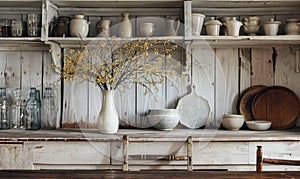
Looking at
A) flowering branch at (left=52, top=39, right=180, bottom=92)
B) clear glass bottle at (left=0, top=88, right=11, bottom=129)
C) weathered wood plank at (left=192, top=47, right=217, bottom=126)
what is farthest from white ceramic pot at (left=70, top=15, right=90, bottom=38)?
weathered wood plank at (left=192, top=47, right=217, bottom=126)

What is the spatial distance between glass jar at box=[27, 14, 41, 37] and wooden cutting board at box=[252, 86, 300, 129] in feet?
5.32

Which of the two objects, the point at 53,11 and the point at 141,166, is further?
the point at 53,11

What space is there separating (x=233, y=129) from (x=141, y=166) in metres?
0.75

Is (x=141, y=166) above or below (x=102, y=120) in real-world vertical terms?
below

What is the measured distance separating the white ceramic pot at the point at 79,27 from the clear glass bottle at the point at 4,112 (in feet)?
2.31

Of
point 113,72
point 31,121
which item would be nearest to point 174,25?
point 113,72

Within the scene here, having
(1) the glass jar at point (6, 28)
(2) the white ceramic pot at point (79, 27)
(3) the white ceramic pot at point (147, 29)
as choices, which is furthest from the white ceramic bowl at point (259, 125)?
(1) the glass jar at point (6, 28)

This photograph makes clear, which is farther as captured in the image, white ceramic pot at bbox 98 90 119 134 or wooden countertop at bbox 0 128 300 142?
white ceramic pot at bbox 98 90 119 134

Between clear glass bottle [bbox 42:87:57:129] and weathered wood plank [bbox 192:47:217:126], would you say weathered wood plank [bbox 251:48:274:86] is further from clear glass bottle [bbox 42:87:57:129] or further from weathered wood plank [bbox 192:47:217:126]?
clear glass bottle [bbox 42:87:57:129]

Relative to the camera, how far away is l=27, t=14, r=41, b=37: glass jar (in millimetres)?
2707

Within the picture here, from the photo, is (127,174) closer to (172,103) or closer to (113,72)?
(113,72)

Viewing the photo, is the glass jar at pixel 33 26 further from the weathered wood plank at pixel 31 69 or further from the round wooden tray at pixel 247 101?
the round wooden tray at pixel 247 101

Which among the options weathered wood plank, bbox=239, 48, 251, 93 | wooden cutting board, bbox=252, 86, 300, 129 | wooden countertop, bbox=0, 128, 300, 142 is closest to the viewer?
wooden countertop, bbox=0, 128, 300, 142

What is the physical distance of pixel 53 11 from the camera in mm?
2795
